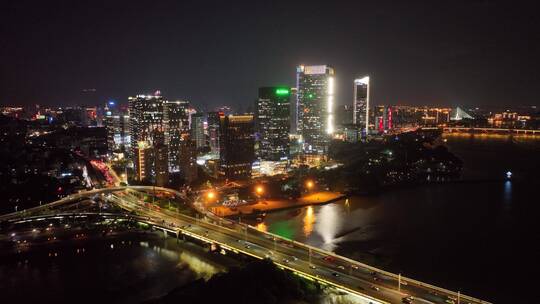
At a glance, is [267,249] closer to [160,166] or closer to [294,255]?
[294,255]

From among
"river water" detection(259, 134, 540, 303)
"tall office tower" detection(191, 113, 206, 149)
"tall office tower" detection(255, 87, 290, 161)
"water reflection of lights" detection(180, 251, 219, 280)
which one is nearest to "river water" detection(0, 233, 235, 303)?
"water reflection of lights" detection(180, 251, 219, 280)

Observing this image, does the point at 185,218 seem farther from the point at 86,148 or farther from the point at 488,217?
the point at 86,148

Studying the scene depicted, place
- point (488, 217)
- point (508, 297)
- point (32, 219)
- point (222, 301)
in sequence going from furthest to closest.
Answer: point (488, 217), point (32, 219), point (508, 297), point (222, 301)

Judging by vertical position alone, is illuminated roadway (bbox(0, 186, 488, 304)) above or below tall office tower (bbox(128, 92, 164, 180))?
below

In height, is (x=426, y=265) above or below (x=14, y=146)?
below

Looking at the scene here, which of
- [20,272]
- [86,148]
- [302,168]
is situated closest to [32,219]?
[20,272]

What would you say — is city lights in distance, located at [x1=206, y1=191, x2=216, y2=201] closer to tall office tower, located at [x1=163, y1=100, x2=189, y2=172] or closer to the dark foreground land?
the dark foreground land

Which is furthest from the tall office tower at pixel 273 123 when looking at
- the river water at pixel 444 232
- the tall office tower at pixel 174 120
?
the river water at pixel 444 232
